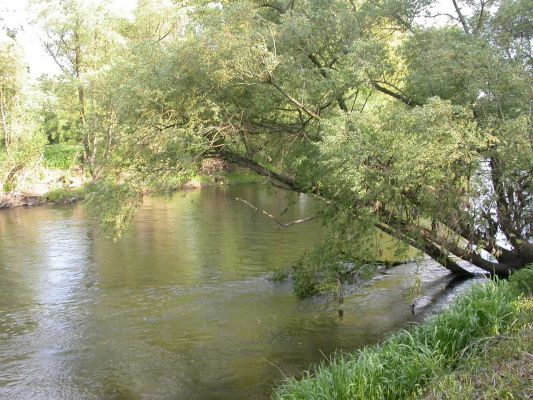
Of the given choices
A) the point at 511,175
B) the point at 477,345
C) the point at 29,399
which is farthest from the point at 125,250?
the point at 477,345

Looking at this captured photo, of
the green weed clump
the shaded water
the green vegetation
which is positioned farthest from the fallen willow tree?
the green weed clump

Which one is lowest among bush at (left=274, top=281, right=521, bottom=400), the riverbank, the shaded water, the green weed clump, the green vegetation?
the shaded water

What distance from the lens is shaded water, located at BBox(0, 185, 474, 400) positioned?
10.7 metres

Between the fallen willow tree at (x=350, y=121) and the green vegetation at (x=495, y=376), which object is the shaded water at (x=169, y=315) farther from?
the green vegetation at (x=495, y=376)

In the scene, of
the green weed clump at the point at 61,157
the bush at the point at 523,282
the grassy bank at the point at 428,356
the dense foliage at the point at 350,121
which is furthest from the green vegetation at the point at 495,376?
the green weed clump at the point at 61,157

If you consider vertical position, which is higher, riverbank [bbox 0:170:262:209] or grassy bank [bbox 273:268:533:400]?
riverbank [bbox 0:170:262:209]

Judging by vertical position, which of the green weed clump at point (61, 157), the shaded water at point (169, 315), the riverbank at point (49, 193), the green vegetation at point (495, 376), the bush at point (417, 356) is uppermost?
the green weed clump at point (61, 157)

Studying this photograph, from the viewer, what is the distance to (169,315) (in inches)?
564

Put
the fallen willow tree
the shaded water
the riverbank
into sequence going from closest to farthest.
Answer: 1. the shaded water
2. the fallen willow tree
3. the riverbank

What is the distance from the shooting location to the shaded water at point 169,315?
422 inches

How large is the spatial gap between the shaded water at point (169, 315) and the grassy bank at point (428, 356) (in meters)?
2.99

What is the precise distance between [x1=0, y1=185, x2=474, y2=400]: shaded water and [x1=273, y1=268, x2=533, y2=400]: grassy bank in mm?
2995

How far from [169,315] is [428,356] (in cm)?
836

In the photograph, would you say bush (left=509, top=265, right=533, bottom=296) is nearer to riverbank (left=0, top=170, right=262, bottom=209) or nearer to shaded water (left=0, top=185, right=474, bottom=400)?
shaded water (left=0, top=185, right=474, bottom=400)
